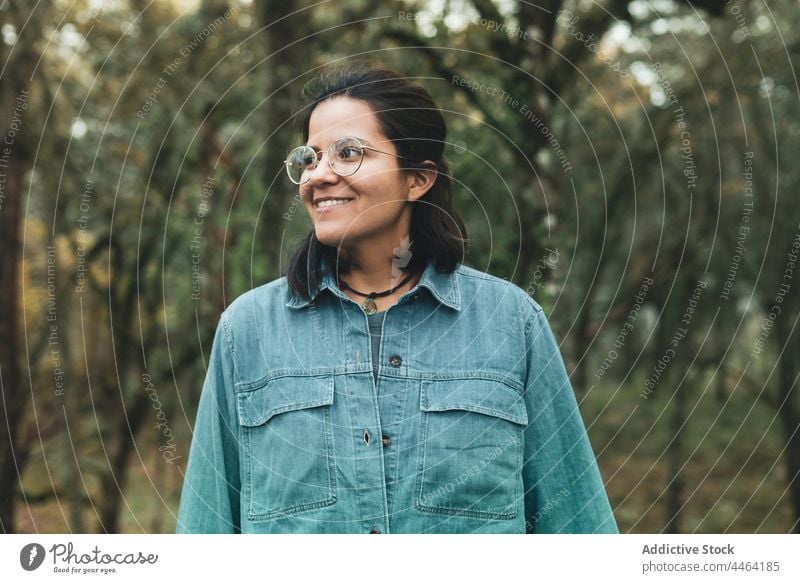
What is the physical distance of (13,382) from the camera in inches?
187

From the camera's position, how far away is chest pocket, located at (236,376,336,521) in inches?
86.4

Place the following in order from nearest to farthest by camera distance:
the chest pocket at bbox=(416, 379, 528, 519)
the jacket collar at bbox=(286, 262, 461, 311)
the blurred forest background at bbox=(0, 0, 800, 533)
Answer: the chest pocket at bbox=(416, 379, 528, 519) → the jacket collar at bbox=(286, 262, 461, 311) → the blurred forest background at bbox=(0, 0, 800, 533)

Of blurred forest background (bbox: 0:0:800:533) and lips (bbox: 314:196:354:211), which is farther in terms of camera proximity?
blurred forest background (bbox: 0:0:800:533)

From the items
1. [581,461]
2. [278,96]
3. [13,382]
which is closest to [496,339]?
[581,461]

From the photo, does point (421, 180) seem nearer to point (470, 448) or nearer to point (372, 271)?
point (372, 271)

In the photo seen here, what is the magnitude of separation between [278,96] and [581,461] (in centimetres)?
286

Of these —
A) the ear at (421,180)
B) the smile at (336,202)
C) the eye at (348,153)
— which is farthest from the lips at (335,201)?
the ear at (421,180)

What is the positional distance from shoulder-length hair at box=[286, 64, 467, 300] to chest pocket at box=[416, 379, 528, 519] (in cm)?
37

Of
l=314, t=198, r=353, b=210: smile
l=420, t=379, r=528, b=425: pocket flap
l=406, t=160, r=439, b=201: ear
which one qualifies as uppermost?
l=406, t=160, r=439, b=201: ear

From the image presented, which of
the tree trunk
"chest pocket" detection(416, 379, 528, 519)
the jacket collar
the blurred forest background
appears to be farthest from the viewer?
the tree trunk

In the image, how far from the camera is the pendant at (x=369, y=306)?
7.53ft

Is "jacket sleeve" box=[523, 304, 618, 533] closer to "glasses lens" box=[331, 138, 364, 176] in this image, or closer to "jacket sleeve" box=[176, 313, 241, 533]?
"glasses lens" box=[331, 138, 364, 176]
